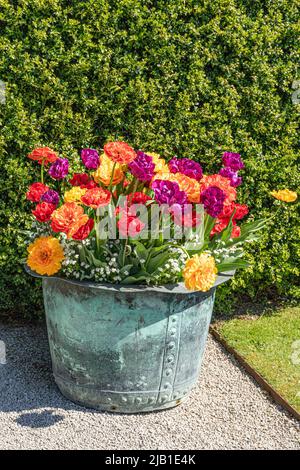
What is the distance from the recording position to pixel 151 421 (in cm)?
368

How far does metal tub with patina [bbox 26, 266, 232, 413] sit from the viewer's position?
137 inches

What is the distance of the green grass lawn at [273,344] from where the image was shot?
4125mm

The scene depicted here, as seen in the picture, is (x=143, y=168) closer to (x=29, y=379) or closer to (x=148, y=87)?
(x=148, y=87)

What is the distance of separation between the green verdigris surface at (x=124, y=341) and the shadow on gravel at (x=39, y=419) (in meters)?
0.17

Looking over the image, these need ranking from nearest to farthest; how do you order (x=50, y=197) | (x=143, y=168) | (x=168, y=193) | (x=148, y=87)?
(x=168, y=193), (x=143, y=168), (x=50, y=197), (x=148, y=87)

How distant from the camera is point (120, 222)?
10.9ft

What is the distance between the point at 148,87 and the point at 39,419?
223 centimetres

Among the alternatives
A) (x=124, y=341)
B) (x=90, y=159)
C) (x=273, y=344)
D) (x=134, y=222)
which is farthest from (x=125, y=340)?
(x=273, y=344)

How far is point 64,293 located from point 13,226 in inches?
41.4

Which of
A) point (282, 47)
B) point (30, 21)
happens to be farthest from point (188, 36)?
point (30, 21)

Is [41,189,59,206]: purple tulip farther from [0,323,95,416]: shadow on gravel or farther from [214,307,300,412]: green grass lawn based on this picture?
[214,307,300,412]: green grass lawn

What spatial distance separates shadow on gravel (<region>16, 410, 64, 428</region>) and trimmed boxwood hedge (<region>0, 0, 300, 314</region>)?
1.11 metres

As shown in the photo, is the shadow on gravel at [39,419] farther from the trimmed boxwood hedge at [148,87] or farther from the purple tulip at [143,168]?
the purple tulip at [143,168]

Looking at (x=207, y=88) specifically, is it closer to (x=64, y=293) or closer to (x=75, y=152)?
(x=75, y=152)
